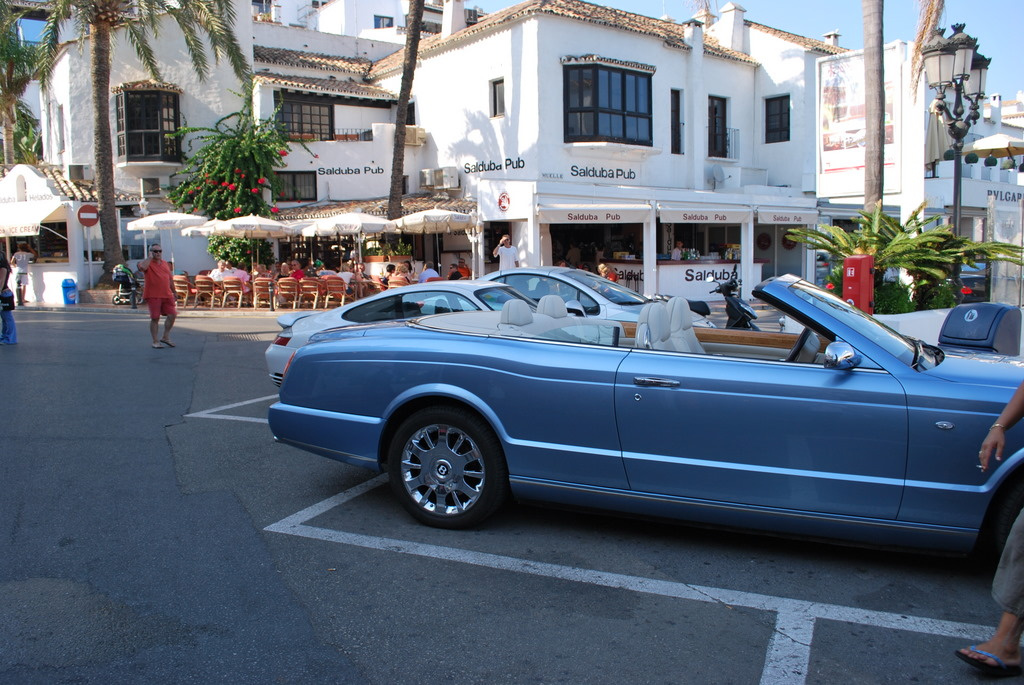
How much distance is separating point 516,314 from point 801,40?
29.7 meters

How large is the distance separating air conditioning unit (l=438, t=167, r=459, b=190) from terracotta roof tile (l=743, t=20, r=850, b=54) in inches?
509

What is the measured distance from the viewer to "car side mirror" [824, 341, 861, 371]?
13.4 feet

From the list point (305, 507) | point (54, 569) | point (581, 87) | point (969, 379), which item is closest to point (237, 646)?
point (54, 569)

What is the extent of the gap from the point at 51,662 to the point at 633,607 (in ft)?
8.11

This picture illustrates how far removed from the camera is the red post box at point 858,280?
991cm

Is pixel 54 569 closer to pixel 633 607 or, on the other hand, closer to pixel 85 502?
pixel 85 502

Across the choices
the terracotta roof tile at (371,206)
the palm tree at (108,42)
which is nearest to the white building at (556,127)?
the terracotta roof tile at (371,206)

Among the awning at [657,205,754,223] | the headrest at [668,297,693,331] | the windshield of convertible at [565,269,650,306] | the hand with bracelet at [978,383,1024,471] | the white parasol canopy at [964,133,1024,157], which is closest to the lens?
the hand with bracelet at [978,383,1024,471]

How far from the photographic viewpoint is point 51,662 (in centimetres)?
341

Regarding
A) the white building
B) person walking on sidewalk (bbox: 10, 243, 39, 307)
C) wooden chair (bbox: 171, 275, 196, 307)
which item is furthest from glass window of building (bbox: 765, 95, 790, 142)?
person walking on sidewalk (bbox: 10, 243, 39, 307)

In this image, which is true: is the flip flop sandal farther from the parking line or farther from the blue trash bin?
the blue trash bin

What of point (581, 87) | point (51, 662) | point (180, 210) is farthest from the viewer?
point (180, 210)

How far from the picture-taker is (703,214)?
23062 mm

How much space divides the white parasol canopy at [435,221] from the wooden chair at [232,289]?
169 inches
